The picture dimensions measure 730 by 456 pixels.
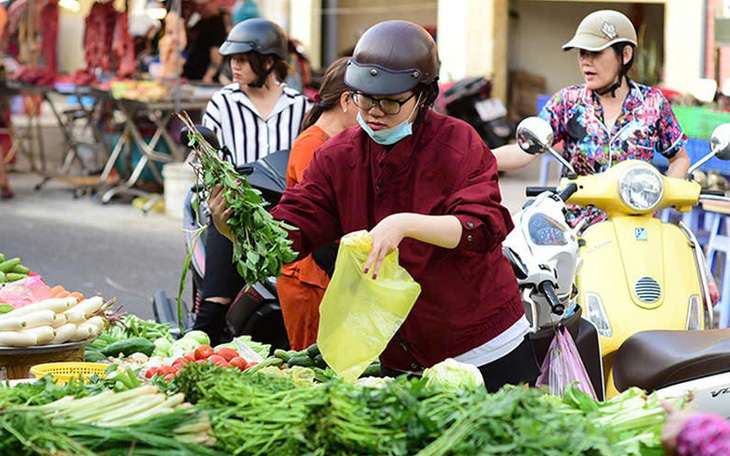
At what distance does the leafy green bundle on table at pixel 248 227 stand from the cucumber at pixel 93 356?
1575 mm

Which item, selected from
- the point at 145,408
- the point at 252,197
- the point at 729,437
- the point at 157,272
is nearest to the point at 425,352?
the point at 252,197

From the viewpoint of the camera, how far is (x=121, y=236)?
11727mm

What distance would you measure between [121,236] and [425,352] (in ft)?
27.8

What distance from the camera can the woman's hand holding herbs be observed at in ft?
11.7

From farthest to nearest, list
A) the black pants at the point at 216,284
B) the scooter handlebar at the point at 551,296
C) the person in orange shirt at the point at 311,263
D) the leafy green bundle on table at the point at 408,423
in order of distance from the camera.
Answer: the black pants at the point at 216,284 → the person in orange shirt at the point at 311,263 → the scooter handlebar at the point at 551,296 → the leafy green bundle on table at the point at 408,423

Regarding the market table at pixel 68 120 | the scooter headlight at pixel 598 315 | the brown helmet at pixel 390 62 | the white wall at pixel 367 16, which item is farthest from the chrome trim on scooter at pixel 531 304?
the white wall at pixel 367 16

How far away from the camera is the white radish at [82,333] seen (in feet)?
14.9

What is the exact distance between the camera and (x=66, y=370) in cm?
418

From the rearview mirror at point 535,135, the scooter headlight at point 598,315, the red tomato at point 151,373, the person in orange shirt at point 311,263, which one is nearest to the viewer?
the red tomato at point 151,373

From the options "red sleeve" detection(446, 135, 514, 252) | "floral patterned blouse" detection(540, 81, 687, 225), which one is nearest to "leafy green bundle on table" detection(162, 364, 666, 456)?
"red sleeve" detection(446, 135, 514, 252)

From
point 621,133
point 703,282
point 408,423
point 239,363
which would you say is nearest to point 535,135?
point 621,133

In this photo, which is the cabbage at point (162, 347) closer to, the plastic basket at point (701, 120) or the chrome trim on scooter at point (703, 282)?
the chrome trim on scooter at point (703, 282)

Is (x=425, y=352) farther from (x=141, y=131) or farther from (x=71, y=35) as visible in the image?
(x=71, y=35)

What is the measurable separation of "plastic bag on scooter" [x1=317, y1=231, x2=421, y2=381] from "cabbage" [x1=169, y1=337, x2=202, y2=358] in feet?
5.17
